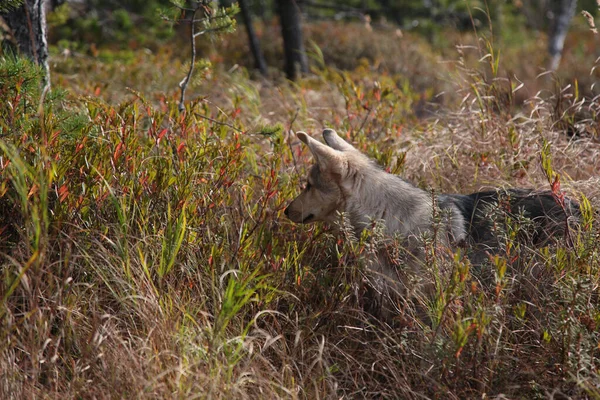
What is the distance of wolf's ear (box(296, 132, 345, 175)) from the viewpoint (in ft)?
13.1

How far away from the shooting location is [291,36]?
11.1 metres

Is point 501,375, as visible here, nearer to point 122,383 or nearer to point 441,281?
point 441,281

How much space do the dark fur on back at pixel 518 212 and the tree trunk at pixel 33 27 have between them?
10.4 feet

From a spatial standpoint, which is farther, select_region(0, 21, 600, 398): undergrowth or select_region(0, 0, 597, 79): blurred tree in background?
select_region(0, 0, 597, 79): blurred tree in background

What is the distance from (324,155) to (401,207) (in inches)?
24.3

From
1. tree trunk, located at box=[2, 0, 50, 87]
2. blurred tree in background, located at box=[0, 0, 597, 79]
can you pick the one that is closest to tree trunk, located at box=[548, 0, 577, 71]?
blurred tree in background, located at box=[0, 0, 597, 79]

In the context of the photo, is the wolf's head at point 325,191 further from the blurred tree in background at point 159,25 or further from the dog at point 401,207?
the blurred tree in background at point 159,25

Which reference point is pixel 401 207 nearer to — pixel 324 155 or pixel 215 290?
pixel 324 155

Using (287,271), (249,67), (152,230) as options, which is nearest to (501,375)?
(287,271)

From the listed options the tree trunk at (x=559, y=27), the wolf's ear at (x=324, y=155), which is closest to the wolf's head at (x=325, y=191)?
the wolf's ear at (x=324, y=155)

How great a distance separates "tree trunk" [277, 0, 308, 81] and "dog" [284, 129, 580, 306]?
6.93m

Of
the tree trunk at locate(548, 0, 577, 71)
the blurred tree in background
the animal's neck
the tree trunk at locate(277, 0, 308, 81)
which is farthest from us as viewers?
the tree trunk at locate(548, 0, 577, 71)

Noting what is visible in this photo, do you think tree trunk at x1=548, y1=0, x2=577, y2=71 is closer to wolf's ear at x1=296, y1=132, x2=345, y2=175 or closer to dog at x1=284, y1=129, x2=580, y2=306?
dog at x1=284, y1=129, x2=580, y2=306

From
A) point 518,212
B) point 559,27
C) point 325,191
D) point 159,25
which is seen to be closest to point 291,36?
point 159,25
